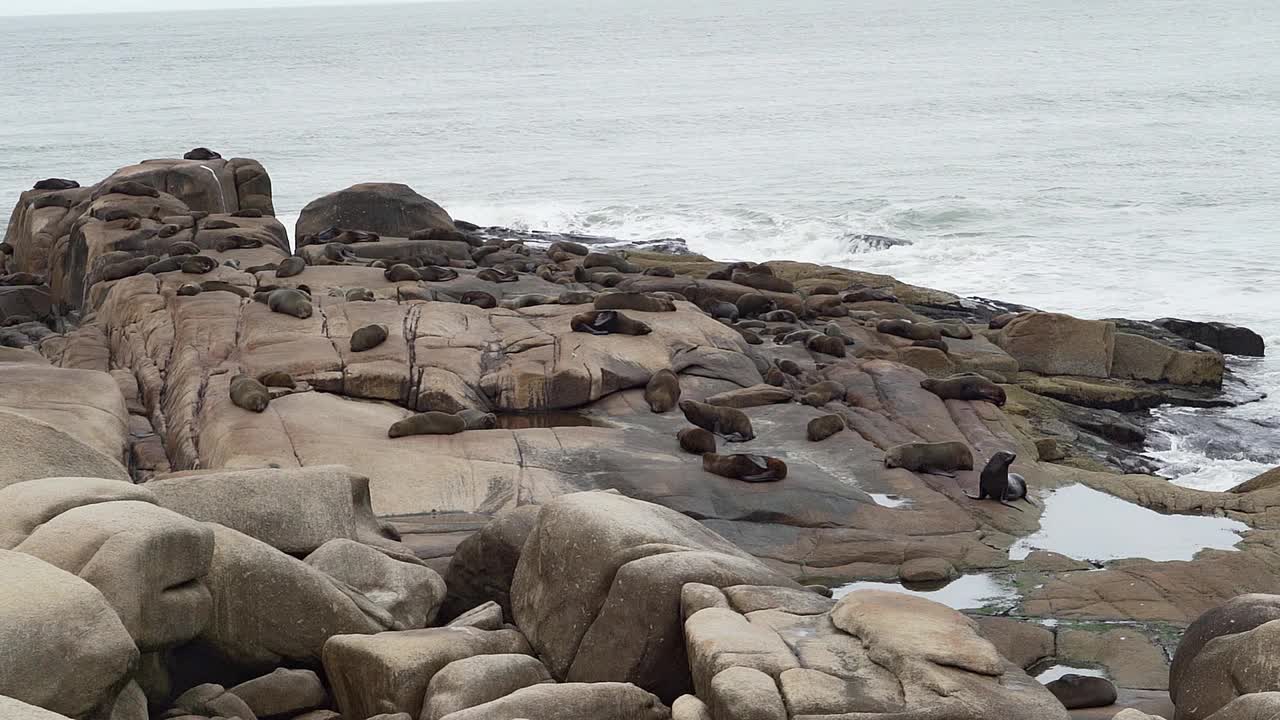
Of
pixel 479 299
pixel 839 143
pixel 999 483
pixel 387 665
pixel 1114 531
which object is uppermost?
pixel 387 665

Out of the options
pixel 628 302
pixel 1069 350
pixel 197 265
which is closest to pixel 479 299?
pixel 628 302

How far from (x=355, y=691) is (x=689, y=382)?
850 cm

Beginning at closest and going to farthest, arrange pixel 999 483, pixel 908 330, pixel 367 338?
pixel 999 483
pixel 367 338
pixel 908 330

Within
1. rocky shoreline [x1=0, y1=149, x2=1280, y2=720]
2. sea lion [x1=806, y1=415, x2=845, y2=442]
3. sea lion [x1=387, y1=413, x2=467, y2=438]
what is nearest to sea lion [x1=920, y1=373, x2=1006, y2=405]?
rocky shoreline [x1=0, y1=149, x2=1280, y2=720]

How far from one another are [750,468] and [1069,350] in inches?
398

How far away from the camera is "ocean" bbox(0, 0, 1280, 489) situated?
114 feet

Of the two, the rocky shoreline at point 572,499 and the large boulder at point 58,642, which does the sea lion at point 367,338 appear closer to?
the rocky shoreline at point 572,499

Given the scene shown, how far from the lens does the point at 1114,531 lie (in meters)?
13.1

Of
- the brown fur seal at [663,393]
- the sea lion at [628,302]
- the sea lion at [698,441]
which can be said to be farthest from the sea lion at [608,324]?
the sea lion at [698,441]

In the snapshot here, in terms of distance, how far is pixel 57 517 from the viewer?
754cm

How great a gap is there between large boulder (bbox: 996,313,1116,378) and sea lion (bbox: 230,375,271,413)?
12428 mm

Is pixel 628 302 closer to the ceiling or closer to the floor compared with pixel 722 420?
closer to the ceiling

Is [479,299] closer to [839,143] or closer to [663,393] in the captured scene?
[663,393]

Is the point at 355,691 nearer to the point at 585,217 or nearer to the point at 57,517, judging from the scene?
the point at 57,517
